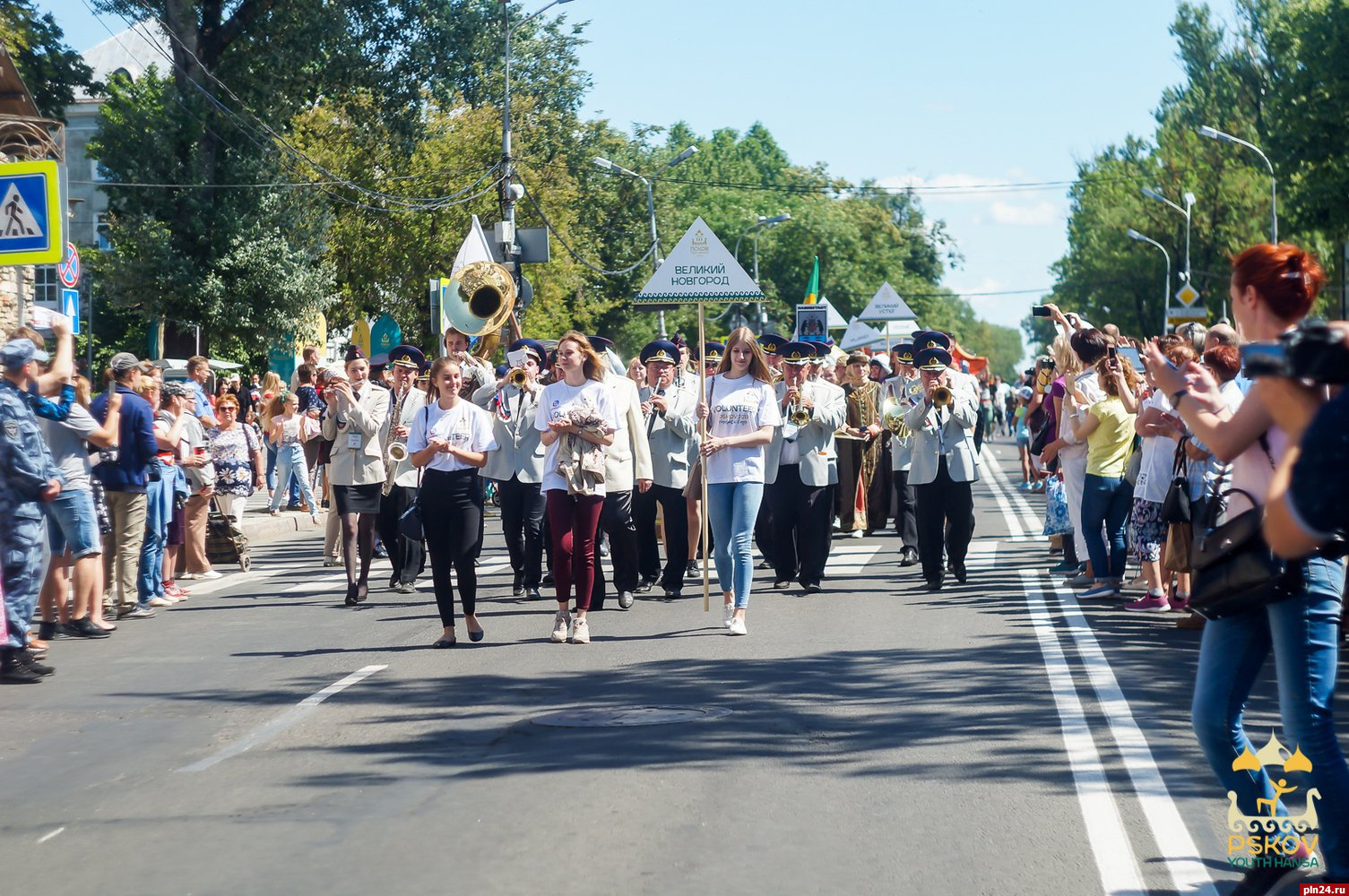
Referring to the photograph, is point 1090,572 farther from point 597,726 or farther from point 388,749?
point 388,749

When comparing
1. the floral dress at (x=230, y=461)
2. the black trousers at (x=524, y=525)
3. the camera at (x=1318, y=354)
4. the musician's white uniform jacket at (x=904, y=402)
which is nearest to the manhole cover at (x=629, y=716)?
the camera at (x=1318, y=354)

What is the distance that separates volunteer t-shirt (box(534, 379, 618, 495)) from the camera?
426 inches

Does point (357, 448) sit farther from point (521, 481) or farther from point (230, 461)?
point (230, 461)

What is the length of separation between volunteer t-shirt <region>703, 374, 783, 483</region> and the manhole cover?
304cm

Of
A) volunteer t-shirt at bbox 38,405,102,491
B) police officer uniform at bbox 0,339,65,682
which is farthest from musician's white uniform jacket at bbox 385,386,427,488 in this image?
police officer uniform at bbox 0,339,65,682

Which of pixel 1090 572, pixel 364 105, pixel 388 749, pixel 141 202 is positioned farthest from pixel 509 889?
pixel 364 105

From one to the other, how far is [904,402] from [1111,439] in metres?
3.51

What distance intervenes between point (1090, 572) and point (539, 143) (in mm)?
43693

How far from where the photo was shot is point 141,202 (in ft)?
115

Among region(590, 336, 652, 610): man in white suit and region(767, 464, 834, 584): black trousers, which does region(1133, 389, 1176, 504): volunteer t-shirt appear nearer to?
region(767, 464, 834, 584): black trousers

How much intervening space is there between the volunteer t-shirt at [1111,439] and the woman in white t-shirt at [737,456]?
2.76 meters

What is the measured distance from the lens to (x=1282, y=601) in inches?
186

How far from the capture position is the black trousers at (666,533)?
13500 mm

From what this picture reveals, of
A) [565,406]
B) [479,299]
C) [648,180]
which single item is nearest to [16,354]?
[565,406]
